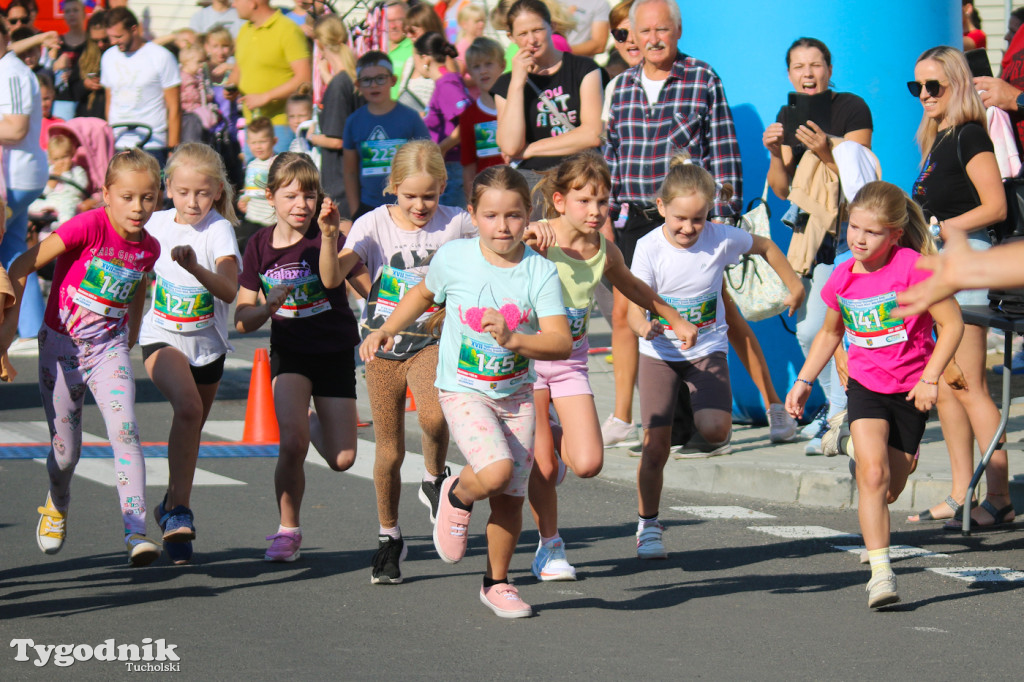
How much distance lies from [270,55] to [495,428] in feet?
34.2

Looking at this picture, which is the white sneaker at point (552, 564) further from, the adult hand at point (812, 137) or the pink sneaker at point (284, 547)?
the adult hand at point (812, 137)

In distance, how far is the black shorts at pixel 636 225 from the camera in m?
9.39

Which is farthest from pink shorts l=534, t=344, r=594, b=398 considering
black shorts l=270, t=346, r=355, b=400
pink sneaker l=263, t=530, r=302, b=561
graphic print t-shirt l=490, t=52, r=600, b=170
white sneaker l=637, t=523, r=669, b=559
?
graphic print t-shirt l=490, t=52, r=600, b=170

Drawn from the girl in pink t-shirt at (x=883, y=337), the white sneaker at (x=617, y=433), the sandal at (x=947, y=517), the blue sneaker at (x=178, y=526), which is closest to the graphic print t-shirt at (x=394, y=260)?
the blue sneaker at (x=178, y=526)

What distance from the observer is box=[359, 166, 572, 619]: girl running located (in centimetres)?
573

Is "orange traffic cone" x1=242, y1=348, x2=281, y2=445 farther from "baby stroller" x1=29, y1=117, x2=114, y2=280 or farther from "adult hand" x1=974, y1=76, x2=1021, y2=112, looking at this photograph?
"baby stroller" x1=29, y1=117, x2=114, y2=280

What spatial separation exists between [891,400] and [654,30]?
3.86 m

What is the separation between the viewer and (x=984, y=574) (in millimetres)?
6426

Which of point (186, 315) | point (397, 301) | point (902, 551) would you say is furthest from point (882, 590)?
point (186, 315)

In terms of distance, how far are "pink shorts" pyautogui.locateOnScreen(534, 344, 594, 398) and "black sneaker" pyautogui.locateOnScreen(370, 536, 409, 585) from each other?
0.93m

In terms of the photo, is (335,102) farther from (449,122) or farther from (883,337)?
(883,337)

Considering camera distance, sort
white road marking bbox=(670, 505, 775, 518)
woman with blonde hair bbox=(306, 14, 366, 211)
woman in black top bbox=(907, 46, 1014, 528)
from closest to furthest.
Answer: woman in black top bbox=(907, 46, 1014, 528) < white road marking bbox=(670, 505, 775, 518) < woman with blonde hair bbox=(306, 14, 366, 211)

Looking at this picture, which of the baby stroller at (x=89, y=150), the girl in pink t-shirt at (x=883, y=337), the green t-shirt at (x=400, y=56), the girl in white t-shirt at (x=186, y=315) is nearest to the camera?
the girl in pink t-shirt at (x=883, y=337)

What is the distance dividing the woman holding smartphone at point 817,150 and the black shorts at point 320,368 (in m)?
3.29
